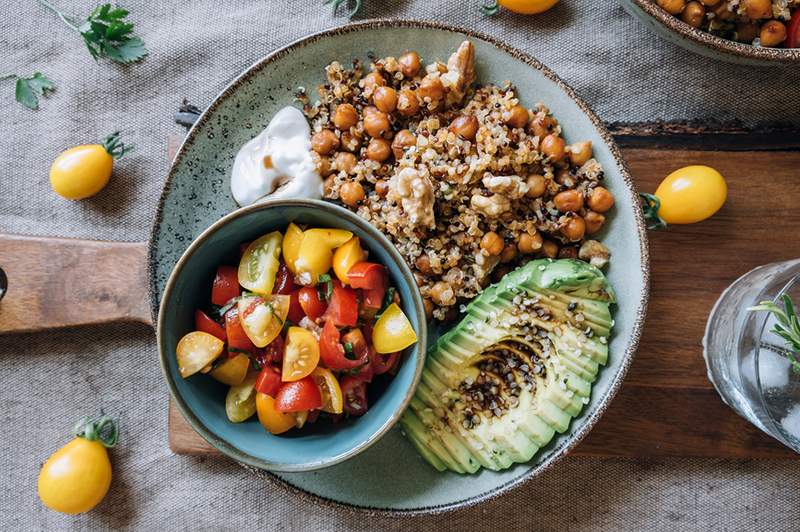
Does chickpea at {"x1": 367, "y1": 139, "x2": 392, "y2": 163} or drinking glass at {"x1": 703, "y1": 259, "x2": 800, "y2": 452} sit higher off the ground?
chickpea at {"x1": 367, "y1": 139, "x2": 392, "y2": 163}

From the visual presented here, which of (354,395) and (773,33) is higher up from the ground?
(773,33)

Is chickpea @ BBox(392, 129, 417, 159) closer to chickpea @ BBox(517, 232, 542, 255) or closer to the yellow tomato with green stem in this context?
chickpea @ BBox(517, 232, 542, 255)

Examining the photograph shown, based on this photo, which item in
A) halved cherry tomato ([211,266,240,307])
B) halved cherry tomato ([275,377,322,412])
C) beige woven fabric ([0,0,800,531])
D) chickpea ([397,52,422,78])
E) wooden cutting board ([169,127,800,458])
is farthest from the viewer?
beige woven fabric ([0,0,800,531])

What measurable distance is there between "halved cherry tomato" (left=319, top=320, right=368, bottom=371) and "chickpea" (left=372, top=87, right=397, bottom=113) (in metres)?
0.49

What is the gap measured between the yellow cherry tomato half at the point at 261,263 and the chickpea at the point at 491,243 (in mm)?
412

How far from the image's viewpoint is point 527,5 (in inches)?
66.5

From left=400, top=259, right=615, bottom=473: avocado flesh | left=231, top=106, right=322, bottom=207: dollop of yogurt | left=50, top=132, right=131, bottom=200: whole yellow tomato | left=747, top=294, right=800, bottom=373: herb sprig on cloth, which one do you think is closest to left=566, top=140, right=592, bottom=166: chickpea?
left=400, top=259, right=615, bottom=473: avocado flesh

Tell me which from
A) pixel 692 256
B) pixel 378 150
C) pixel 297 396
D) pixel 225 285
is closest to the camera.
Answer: pixel 297 396

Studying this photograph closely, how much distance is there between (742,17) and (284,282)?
1152 millimetres

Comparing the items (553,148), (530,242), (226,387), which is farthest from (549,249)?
(226,387)

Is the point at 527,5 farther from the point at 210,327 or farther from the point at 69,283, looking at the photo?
the point at 69,283

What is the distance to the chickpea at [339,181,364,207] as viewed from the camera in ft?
4.95

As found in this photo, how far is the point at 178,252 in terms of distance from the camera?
1573 mm

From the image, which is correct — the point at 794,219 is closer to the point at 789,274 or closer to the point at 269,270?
the point at 789,274
